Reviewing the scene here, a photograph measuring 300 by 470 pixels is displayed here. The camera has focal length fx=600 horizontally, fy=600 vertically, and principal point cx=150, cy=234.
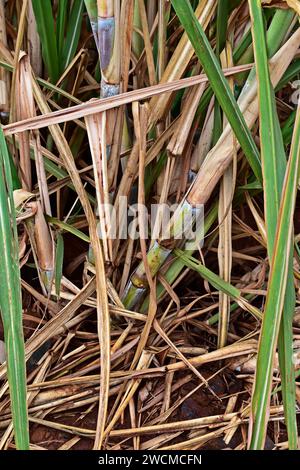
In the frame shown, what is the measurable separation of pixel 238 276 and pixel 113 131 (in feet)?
0.95

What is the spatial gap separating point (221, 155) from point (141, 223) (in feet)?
0.38

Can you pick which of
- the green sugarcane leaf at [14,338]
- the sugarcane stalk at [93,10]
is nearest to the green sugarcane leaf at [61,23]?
the sugarcane stalk at [93,10]

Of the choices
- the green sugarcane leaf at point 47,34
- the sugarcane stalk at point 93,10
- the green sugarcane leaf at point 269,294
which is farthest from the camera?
the green sugarcane leaf at point 47,34

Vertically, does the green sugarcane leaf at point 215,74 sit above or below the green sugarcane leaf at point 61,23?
below

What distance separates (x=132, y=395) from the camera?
71 cm

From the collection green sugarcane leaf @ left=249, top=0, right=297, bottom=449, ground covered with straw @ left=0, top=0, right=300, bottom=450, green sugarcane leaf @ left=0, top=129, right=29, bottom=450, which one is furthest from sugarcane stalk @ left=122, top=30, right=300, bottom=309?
green sugarcane leaf @ left=0, top=129, right=29, bottom=450

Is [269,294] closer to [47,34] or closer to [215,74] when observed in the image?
[215,74]

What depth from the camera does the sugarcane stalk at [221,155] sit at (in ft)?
2.01

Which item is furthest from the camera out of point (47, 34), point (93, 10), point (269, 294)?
point (47, 34)

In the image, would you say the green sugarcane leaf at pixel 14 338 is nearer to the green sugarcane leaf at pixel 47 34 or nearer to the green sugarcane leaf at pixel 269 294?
the green sugarcane leaf at pixel 269 294

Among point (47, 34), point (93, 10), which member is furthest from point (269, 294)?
point (47, 34)

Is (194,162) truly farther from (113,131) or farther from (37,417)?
(37,417)

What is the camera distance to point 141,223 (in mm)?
678
